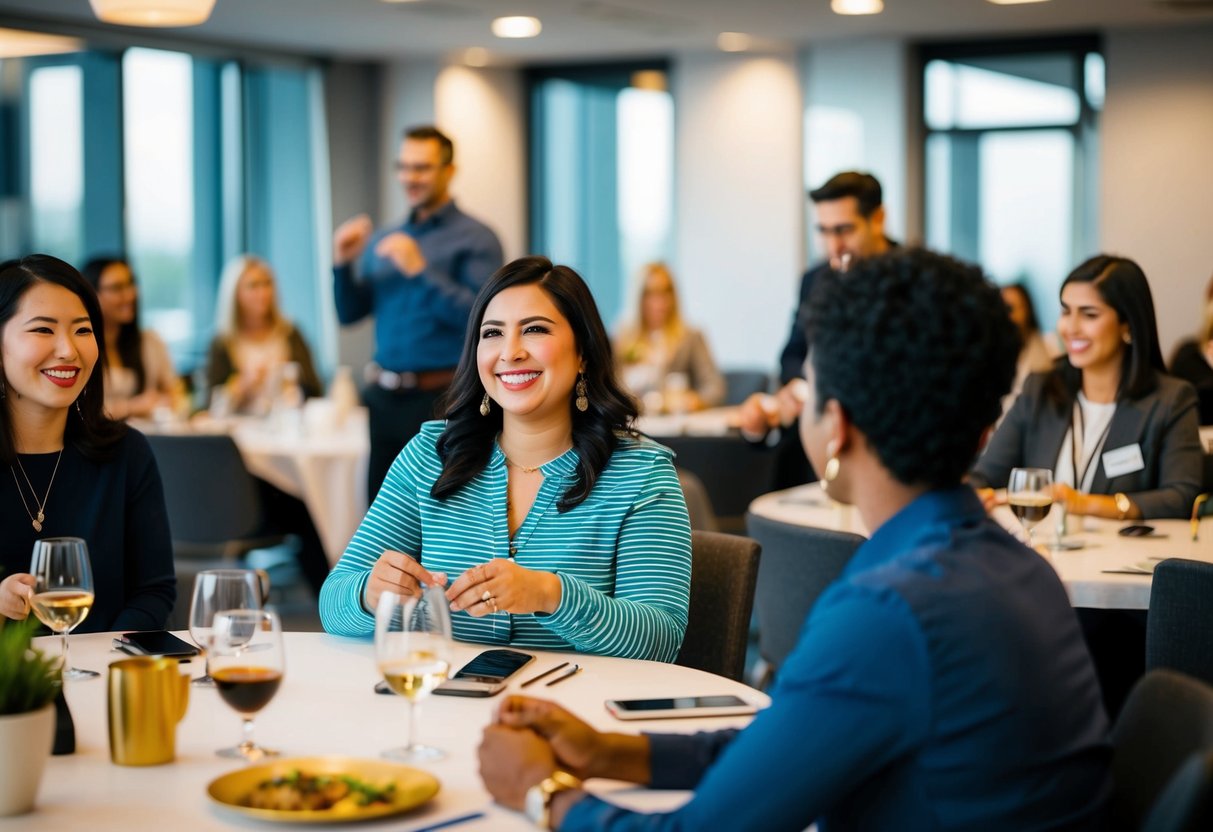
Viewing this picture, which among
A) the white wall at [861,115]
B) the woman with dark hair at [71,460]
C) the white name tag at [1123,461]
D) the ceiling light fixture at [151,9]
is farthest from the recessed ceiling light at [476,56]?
the woman with dark hair at [71,460]

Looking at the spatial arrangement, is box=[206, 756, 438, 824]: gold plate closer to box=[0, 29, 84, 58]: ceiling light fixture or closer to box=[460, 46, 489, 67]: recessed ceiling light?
box=[0, 29, 84, 58]: ceiling light fixture

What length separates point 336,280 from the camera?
5.66 m

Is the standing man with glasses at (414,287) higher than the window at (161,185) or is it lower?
lower

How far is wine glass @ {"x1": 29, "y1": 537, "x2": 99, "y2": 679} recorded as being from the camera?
1956 millimetres

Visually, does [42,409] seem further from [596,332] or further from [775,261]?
[775,261]

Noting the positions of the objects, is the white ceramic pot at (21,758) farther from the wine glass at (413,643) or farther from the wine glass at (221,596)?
the wine glass at (413,643)

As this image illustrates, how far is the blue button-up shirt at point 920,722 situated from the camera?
1299mm

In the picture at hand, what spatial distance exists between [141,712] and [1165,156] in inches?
334

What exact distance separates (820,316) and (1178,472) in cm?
262

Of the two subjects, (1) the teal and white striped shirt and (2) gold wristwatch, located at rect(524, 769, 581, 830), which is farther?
(1) the teal and white striped shirt

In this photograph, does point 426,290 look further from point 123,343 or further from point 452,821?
point 452,821

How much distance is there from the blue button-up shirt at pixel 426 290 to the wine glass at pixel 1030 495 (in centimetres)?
279

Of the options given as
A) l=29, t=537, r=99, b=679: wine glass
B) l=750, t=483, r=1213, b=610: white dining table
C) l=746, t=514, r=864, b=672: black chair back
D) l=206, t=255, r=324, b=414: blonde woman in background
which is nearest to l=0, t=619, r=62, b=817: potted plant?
l=29, t=537, r=99, b=679: wine glass

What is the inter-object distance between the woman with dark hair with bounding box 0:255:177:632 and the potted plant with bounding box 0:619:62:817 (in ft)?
3.55
